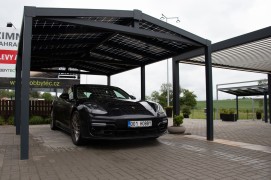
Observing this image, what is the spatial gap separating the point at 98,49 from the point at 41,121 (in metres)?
5.07

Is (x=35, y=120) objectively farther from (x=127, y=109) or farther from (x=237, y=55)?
(x=237, y=55)

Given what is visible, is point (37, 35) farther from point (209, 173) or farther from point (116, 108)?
point (209, 173)

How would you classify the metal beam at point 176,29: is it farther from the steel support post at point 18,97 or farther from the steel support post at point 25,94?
the steel support post at point 18,97

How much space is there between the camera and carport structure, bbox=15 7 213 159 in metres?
5.15

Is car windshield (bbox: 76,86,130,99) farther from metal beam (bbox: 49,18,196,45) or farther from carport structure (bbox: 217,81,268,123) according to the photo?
carport structure (bbox: 217,81,268,123)

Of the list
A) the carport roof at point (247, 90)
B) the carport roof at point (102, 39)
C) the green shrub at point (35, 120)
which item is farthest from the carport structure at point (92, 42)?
the carport roof at point (247, 90)

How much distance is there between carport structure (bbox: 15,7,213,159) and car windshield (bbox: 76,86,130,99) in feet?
4.64

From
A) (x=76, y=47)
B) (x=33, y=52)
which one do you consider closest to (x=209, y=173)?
(x=76, y=47)

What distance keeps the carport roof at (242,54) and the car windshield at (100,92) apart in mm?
3425

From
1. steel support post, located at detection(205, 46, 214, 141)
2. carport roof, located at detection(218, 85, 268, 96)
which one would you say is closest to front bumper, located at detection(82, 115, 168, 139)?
steel support post, located at detection(205, 46, 214, 141)

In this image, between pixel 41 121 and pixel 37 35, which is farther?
pixel 41 121

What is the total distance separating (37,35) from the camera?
7215 mm

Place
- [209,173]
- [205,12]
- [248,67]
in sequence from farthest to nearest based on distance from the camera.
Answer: [248,67] → [205,12] → [209,173]

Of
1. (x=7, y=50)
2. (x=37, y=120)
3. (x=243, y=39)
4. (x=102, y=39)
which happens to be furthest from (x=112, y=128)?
(x=7, y=50)
